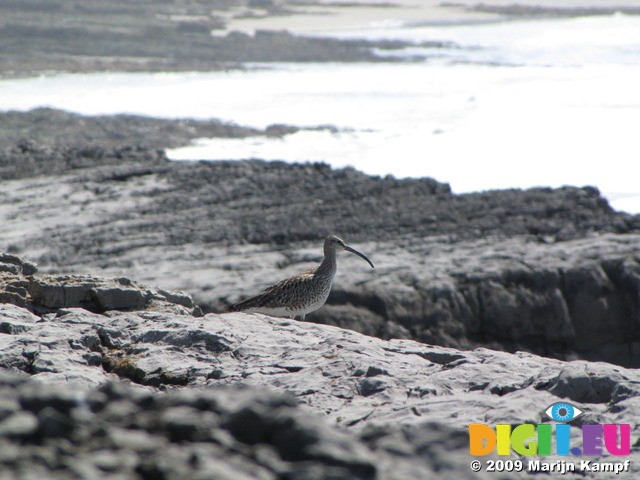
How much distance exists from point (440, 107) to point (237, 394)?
32.2 meters

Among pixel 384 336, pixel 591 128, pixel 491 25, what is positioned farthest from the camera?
pixel 491 25

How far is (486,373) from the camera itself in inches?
252

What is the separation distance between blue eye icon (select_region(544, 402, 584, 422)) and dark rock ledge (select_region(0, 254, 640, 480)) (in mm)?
57

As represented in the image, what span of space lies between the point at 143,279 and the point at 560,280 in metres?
7.72

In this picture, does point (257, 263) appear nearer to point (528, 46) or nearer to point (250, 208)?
point (250, 208)

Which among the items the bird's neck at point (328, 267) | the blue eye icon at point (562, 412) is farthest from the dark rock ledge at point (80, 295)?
the blue eye icon at point (562, 412)

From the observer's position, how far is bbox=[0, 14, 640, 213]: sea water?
26.6 meters

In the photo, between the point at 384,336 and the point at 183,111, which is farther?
the point at 183,111

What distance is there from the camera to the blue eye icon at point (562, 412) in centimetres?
551

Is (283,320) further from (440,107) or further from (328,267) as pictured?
(440,107)

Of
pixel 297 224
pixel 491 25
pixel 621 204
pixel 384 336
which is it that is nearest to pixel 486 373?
pixel 384 336

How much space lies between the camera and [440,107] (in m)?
34.8

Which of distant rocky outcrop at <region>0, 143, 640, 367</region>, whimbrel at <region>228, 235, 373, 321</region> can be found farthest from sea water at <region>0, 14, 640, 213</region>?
whimbrel at <region>228, 235, 373, 321</region>

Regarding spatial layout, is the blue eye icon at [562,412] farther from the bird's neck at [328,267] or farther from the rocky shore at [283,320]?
the bird's neck at [328,267]
